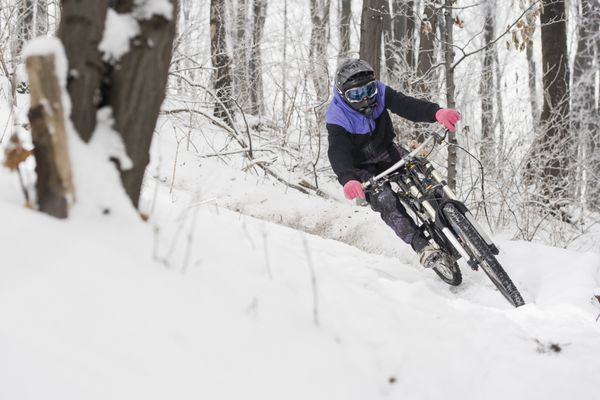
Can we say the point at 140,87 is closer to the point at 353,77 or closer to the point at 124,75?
the point at 124,75

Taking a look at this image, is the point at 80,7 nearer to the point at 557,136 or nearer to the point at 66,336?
the point at 66,336

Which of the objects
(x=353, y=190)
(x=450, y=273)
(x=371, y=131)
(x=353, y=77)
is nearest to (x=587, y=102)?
(x=371, y=131)

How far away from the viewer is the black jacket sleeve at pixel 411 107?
14.6 feet

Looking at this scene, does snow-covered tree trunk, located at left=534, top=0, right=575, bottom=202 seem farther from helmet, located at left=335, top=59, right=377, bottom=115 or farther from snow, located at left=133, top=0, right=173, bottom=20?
snow, located at left=133, top=0, right=173, bottom=20

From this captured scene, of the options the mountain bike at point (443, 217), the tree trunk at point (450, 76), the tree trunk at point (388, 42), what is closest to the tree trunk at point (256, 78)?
the tree trunk at point (388, 42)

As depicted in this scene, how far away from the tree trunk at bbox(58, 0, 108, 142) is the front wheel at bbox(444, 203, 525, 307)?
8.99 feet

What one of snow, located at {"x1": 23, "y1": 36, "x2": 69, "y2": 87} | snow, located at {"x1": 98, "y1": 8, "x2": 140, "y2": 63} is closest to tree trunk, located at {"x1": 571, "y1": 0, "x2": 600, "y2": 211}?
snow, located at {"x1": 98, "y1": 8, "x2": 140, "y2": 63}

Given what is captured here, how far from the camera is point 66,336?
5.29ft

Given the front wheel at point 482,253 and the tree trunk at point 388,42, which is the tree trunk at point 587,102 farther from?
the front wheel at point 482,253

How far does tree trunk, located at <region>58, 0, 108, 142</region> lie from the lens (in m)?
2.03

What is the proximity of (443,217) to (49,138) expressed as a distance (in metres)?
2.88

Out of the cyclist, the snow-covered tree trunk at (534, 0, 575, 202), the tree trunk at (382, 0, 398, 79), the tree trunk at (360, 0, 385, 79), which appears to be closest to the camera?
the cyclist

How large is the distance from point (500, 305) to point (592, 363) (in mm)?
1596

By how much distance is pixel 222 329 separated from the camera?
1.85 meters
